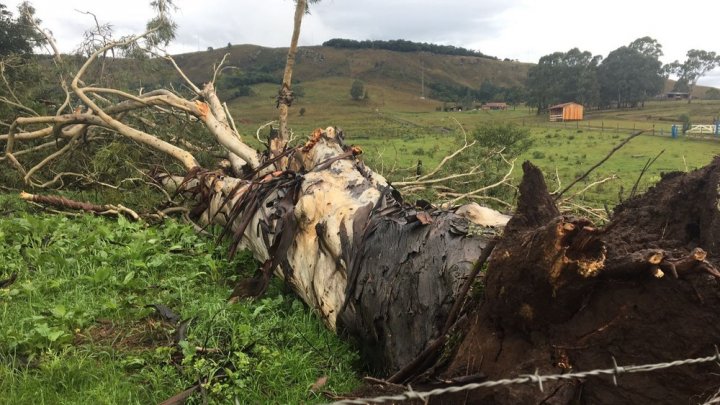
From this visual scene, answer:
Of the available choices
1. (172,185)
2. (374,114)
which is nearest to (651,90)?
(374,114)

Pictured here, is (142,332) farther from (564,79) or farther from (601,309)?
(564,79)

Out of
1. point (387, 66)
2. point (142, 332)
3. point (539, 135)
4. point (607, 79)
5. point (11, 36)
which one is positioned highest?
point (387, 66)

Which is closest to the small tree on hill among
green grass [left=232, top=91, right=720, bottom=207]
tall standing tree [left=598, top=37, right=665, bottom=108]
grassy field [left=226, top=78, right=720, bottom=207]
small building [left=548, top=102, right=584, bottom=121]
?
green grass [left=232, top=91, right=720, bottom=207]

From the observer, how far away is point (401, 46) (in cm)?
15400

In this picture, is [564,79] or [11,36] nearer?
[11,36]

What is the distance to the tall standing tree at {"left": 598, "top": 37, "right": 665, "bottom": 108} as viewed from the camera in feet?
225

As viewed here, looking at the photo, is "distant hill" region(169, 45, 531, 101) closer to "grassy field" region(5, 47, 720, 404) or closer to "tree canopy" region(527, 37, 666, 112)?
"tree canopy" region(527, 37, 666, 112)

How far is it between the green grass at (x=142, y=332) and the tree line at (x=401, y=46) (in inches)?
5958

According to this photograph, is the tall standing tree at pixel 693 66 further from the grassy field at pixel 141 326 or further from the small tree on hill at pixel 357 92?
the grassy field at pixel 141 326

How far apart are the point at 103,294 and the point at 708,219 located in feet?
10.5

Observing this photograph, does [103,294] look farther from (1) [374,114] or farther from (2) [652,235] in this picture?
(1) [374,114]

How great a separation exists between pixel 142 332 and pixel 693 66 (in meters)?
92.1

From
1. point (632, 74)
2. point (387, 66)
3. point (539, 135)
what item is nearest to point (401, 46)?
point (387, 66)

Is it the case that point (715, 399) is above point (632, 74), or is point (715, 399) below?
below
